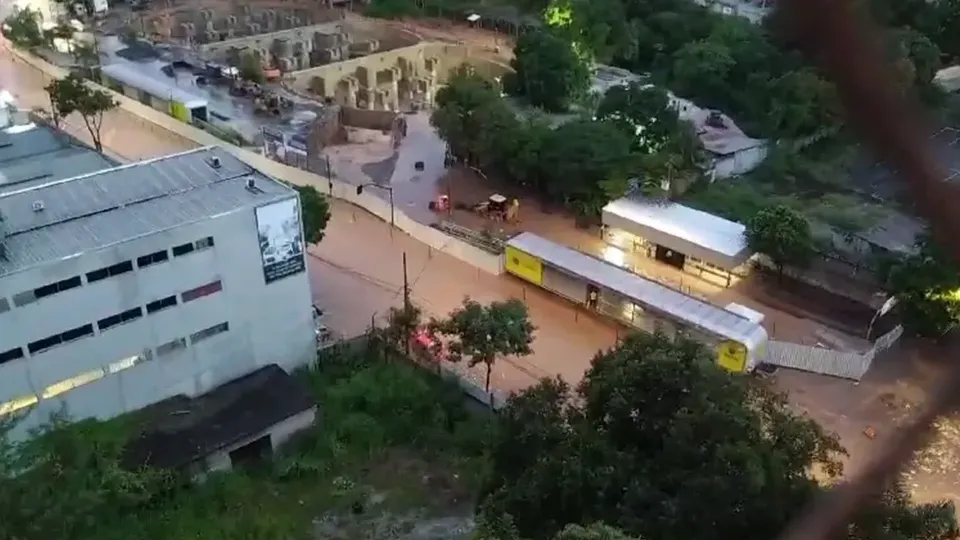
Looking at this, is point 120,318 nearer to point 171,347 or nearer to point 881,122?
point 171,347

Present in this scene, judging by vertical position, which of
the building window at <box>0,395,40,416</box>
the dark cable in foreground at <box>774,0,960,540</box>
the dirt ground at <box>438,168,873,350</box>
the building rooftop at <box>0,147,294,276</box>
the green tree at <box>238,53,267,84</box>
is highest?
the dark cable in foreground at <box>774,0,960,540</box>

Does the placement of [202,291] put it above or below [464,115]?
above

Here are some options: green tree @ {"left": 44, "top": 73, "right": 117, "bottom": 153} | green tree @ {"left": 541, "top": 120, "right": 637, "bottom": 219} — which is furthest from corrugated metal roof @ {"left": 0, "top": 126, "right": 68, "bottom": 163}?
green tree @ {"left": 541, "top": 120, "right": 637, "bottom": 219}

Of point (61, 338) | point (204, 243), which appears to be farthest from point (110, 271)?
point (204, 243)

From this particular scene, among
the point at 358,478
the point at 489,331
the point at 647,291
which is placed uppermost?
the point at 489,331

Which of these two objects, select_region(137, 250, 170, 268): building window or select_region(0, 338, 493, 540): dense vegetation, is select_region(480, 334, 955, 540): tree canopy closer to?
select_region(0, 338, 493, 540): dense vegetation

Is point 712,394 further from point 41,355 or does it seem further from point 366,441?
point 41,355
